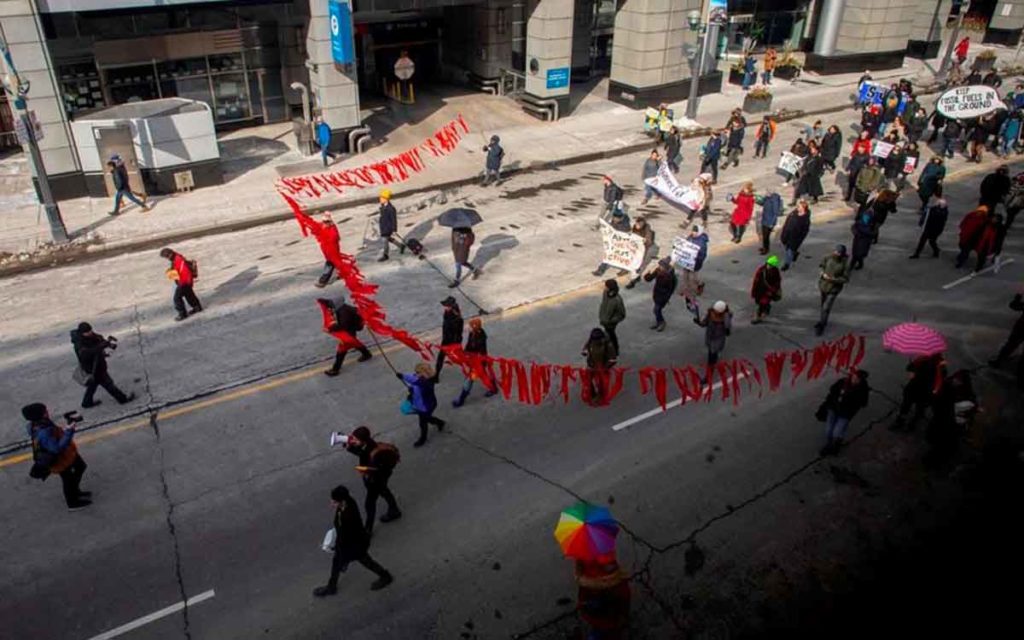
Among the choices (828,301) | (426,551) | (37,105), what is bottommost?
(426,551)

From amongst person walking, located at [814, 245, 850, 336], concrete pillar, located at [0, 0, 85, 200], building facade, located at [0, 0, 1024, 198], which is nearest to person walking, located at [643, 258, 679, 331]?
person walking, located at [814, 245, 850, 336]

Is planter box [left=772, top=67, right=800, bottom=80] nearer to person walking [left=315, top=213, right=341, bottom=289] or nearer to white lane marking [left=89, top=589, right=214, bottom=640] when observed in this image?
person walking [left=315, top=213, right=341, bottom=289]

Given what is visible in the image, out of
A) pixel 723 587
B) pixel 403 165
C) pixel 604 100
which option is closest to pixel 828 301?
pixel 723 587

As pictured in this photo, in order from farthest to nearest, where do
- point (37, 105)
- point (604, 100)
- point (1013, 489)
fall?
point (604, 100), point (37, 105), point (1013, 489)

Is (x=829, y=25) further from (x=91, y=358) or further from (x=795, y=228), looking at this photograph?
(x=91, y=358)

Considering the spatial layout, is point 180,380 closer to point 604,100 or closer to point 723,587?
point 723,587

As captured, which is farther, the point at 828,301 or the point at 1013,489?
the point at 828,301

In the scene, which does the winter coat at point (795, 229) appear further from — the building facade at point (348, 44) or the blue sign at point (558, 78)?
the blue sign at point (558, 78)

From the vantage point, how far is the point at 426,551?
29.7 feet

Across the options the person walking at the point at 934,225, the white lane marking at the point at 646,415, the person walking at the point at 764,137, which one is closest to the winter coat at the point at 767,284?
the white lane marking at the point at 646,415

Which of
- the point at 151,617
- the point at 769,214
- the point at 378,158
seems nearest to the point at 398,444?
the point at 151,617

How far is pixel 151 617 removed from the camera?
8195mm

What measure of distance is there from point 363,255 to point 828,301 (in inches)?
391

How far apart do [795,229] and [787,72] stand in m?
22.4
